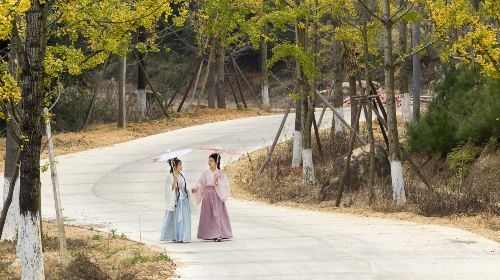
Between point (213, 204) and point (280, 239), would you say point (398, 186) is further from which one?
point (213, 204)

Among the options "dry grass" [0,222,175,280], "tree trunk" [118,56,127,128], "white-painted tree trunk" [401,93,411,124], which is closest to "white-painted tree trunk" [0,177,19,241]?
"dry grass" [0,222,175,280]

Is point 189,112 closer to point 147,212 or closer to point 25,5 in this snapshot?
point 147,212

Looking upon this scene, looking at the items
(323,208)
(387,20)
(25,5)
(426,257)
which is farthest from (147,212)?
(25,5)

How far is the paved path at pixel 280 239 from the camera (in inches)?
602

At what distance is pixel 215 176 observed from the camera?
19.3 meters

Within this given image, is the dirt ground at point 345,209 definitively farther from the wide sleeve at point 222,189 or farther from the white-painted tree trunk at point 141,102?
the white-painted tree trunk at point 141,102

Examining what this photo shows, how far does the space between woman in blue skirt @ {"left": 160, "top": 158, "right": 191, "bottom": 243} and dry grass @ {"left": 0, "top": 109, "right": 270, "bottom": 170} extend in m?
12.2

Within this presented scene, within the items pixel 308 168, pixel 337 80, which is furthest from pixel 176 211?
pixel 337 80

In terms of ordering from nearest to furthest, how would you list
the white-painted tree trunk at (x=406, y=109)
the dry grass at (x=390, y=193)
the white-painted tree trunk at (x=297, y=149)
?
the dry grass at (x=390, y=193), the white-painted tree trunk at (x=297, y=149), the white-painted tree trunk at (x=406, y=109)

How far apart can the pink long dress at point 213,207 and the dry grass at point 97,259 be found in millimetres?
1394

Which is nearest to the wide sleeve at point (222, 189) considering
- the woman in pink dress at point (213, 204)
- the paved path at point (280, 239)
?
the woman in pink dress at point (213, 204)

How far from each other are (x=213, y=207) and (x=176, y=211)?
2.12 ft

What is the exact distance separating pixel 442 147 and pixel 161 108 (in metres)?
17.5

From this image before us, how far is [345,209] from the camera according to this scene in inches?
906
